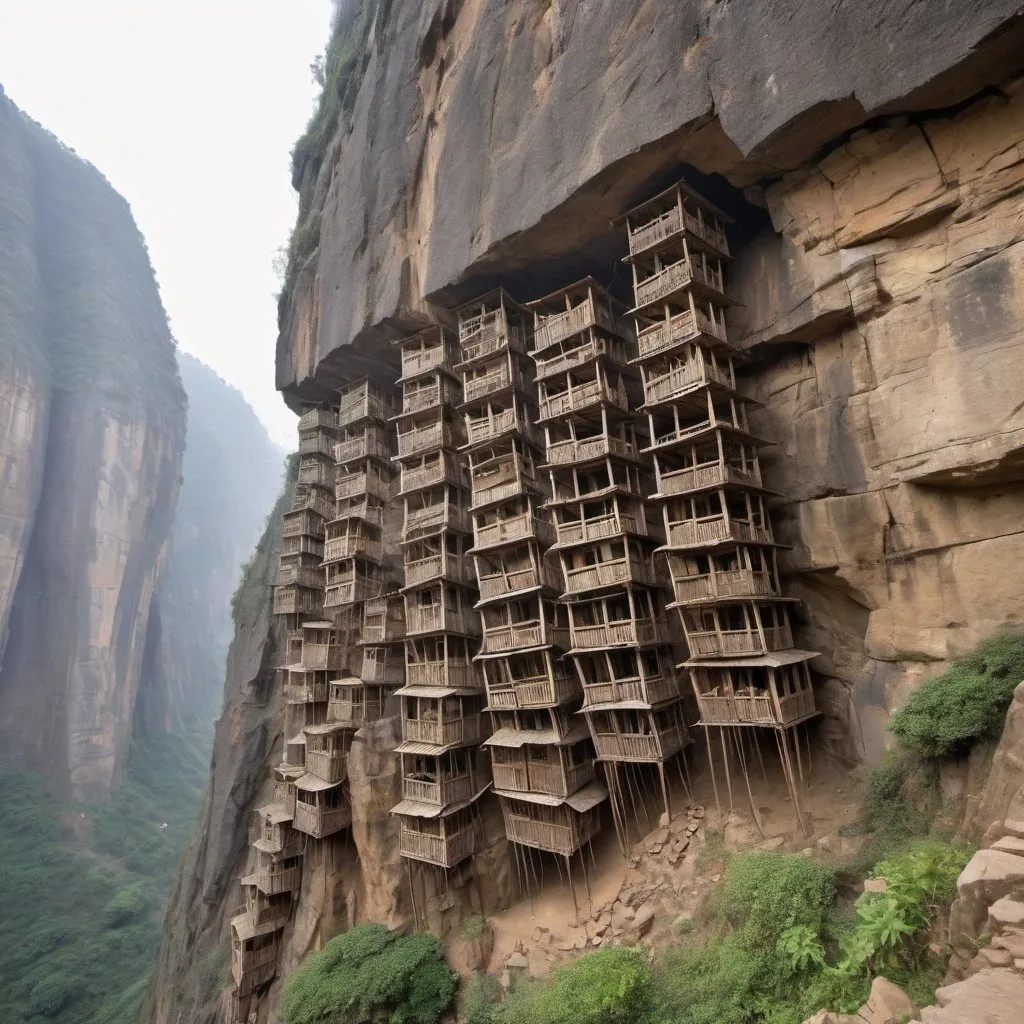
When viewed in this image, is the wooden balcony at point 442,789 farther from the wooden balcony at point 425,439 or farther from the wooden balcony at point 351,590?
the wooden balcony at point 425,439

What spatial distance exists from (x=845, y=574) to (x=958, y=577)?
9.90ft

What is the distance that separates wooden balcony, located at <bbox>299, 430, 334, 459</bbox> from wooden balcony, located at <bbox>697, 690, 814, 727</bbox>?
2697cm

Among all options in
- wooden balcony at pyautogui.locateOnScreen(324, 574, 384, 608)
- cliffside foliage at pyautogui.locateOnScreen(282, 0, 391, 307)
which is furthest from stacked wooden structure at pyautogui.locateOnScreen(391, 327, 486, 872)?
cliffside foliage at pyautogui.locateOnScreen(282, 0, 391, 307)

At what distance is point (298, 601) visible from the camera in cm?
3356

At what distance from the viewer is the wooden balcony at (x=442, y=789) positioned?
21141 mm

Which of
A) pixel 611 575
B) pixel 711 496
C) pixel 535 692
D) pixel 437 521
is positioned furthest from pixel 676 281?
pixel 535 692

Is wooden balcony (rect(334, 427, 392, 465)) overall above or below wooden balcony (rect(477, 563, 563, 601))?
above

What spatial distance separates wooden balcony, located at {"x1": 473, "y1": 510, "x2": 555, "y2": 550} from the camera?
23.1m

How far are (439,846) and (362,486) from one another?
1812cm

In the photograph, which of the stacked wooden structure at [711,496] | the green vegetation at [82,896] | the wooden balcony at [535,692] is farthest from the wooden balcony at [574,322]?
the green vegetation at [82,896]

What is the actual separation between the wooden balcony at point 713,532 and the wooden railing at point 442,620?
974 cm

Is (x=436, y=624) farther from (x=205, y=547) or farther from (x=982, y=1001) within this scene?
(x=205, y=547)

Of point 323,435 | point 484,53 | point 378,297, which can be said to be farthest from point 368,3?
point 323,435

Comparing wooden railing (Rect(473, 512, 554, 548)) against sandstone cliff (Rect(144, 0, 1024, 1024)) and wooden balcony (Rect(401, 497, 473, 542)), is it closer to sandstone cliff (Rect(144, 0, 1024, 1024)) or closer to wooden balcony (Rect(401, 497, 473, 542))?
wooden balcony (Rect(401, 497, 473, 542))
